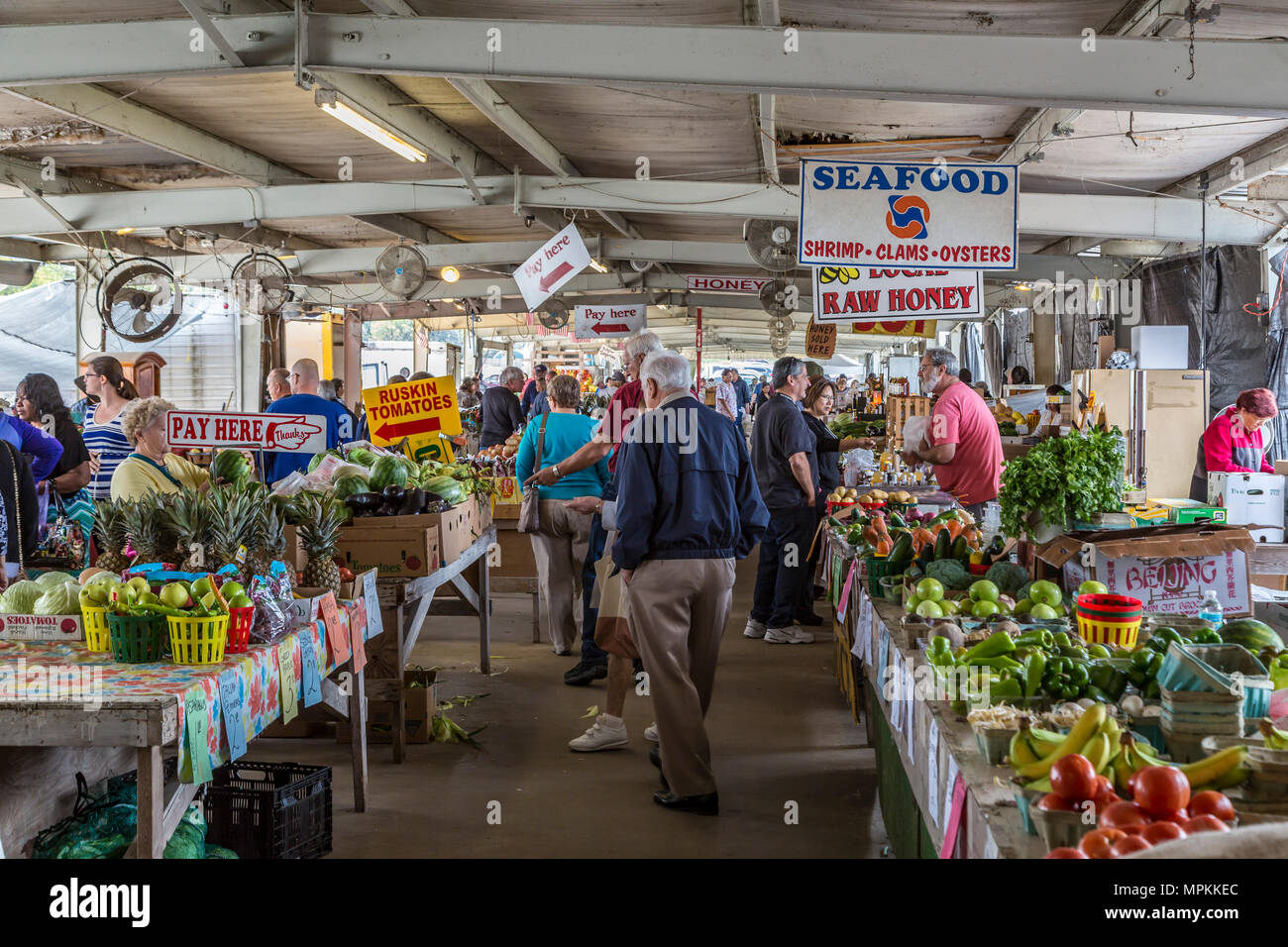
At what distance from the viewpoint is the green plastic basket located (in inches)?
131

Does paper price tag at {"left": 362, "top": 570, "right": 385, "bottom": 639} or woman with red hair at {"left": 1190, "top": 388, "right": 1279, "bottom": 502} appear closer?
paper price tag at {"left": 362, "top": 570, "right": 385, "bottom": 639}

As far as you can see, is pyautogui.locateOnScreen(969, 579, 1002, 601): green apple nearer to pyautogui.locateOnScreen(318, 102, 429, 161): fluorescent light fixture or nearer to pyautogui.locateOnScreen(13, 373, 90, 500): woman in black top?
pyautogui.locateOnScreen(318, 102, 429, 161): fluorescent light fixture

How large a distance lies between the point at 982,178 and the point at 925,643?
3.39 m

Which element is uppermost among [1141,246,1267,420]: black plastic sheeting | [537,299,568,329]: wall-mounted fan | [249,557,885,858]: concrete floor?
[537,299,568,329]: wall-mounted fan

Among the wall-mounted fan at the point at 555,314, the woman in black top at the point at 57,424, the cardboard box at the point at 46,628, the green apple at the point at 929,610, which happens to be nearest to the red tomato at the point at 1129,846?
the green apple at the point at 929,610

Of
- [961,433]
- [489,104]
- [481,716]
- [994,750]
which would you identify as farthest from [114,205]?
[994,750]

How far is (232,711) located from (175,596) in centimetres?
42

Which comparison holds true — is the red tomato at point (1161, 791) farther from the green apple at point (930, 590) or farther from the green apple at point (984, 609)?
the green apple at point (930, 590)

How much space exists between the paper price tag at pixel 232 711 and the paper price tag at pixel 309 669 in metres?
0.61

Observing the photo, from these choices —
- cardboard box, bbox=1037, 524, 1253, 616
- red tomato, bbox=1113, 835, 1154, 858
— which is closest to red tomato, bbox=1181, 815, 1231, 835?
red tomato, bbox=1113, 835, 1154, 858

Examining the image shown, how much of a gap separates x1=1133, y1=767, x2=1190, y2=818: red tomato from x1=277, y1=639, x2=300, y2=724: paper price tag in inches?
107

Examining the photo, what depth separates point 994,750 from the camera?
2.62 m

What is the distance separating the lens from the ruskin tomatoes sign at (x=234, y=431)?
493cm

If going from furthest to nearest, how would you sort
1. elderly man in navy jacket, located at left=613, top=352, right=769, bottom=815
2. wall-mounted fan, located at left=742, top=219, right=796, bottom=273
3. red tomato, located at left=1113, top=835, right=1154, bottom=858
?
wall-mounted fan, located at left=742, top=219, right=796, bottom=273, elderly man in navy jacket, located at left=613, top=352, right=769, bottom=815, red tomato, located at left=1113, top=835, right=1154, bottom=858
